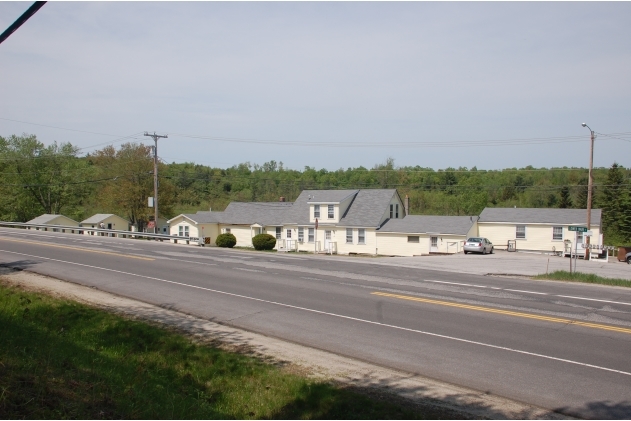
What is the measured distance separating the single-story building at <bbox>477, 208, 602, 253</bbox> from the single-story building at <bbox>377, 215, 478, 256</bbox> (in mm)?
1843

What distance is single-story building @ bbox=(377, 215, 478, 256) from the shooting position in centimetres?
4678

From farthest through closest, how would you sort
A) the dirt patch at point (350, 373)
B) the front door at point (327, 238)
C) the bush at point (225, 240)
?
1. the front door at point (327, 238)
2. the bush at point (225, 240)
3. the dirt patch at point (350, 373)

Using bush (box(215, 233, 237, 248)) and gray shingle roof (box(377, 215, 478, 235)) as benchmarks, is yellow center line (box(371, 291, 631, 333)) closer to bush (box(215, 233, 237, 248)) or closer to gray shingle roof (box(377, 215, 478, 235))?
gray shingle roof (box(377, 215, 478, 235))

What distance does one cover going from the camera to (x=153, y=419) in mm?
6164

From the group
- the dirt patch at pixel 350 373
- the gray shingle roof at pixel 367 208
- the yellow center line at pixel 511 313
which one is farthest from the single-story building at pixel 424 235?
the dirt patch at pixel 350 373

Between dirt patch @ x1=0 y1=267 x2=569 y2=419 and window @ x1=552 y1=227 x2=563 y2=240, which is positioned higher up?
window @ x1=552 y1=227 x2=563 y2=240

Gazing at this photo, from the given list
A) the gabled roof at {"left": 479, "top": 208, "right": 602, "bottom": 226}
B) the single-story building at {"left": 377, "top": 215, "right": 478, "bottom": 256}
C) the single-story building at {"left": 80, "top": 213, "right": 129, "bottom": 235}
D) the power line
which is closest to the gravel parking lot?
the single-story building at {"left": 377, "top": 215, "right": 478, "bottom": 256}

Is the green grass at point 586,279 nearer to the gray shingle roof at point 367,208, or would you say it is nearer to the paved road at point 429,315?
the paved road at point 429,315

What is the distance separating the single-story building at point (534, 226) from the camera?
45844mm

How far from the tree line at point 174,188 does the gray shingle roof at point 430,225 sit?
19.7 metres

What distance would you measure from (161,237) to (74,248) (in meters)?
15.5

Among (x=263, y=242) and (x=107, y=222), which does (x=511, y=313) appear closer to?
(x=263, y=242)

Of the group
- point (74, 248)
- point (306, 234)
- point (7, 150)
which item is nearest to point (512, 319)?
point (74, 248)

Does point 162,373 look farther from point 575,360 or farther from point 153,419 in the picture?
point 575,360
